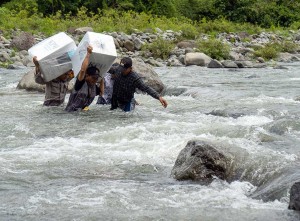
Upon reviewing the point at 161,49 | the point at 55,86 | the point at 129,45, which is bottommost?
the point at 129,45

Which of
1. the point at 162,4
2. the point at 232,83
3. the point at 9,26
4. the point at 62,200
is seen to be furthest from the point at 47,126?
the point at 162,4

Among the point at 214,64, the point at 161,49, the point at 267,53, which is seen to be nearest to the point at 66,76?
the point at 214,64

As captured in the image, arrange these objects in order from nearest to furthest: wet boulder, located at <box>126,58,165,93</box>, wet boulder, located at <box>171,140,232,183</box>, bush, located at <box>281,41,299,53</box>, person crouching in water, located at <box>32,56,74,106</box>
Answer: wet boulder, located at <box>171,140,232,183</box>, person crouching in water, located at <box>32,56,74,106</box>, wet boulder, located at <box>126,58,165,93</box>, bush, located at <box>281,41,299,53</box>

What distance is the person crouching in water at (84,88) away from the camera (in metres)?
9.50

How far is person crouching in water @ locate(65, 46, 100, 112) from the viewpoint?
9.50m

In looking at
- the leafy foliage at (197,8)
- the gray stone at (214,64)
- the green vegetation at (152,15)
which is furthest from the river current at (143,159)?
the leafy foliage at (197,8)

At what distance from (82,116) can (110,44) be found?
4.37ft

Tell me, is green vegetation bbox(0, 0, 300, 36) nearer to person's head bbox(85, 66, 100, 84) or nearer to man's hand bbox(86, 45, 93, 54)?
person's head bbox(85, 66, 100, 84)

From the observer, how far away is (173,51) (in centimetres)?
2228

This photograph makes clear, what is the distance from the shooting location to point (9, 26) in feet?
81.9

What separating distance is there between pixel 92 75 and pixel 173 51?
12.9 metres

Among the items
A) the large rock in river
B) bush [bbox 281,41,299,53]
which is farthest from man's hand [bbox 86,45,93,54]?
bush [bbox 281,41,299,53]

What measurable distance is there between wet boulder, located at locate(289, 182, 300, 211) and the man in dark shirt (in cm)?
485

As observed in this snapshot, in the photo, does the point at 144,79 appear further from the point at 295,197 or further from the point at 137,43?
the point at 137,43
